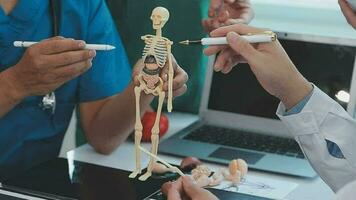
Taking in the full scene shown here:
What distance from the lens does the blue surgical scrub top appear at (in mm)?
1267

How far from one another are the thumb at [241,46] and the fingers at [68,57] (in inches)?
8.9

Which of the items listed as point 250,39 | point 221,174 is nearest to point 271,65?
point 250,39

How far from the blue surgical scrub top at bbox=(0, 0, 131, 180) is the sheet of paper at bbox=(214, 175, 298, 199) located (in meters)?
0.36

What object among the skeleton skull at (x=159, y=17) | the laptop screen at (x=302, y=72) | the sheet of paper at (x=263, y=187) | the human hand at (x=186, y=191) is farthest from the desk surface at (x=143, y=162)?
the skeleton skull at (x=159, y=17)

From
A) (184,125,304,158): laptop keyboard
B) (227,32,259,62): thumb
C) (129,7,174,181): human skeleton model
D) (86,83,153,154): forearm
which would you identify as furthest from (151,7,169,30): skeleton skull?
(184,125,304,158): laptop keyboard

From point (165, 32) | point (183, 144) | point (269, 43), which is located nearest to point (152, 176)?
point (183, 144)

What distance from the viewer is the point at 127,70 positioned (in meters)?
1.45

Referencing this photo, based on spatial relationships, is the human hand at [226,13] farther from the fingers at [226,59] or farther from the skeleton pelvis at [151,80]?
the skeleton pelvis at [151,80]

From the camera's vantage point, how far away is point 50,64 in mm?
1069

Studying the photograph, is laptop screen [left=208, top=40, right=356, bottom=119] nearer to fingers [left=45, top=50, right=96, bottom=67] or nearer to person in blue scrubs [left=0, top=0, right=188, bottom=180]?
person in blue scrubs [left=0, top=0, right=188, bottom=180]

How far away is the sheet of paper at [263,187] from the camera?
1.15 meters

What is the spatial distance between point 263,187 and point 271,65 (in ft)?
0.93

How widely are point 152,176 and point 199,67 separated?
20.0 inches

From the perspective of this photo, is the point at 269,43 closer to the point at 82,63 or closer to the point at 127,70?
the point at 82,63
